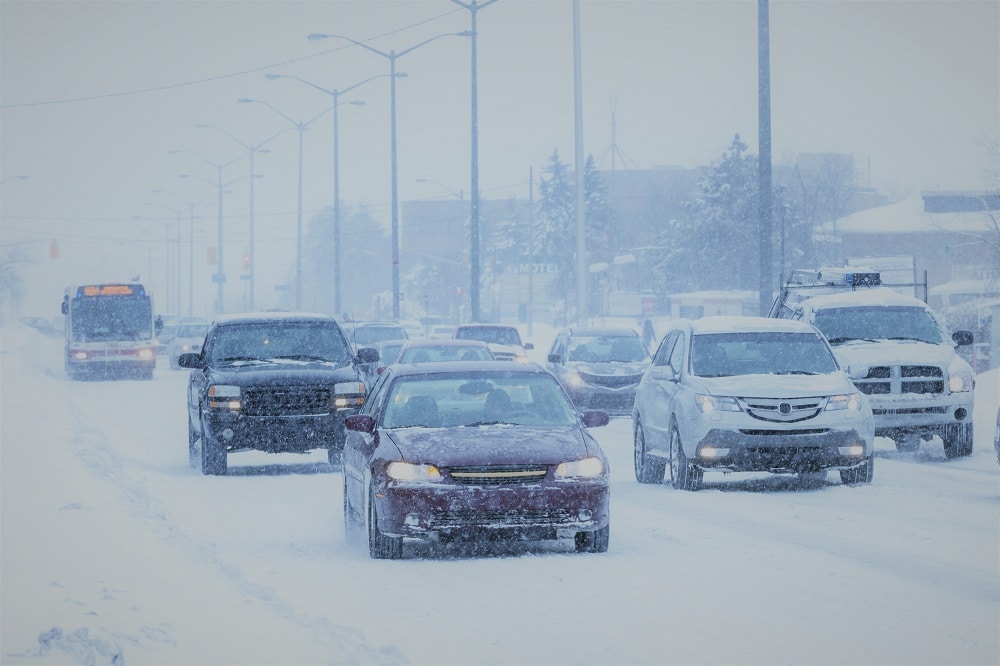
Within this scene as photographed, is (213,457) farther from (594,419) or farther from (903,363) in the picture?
(903,363)

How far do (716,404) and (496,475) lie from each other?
5115mm

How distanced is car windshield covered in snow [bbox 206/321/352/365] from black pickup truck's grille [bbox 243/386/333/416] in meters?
1.07

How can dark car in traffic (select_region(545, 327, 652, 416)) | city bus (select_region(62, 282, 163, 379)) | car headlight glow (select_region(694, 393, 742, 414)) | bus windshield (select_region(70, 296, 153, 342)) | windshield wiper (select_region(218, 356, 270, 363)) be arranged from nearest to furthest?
car headlight glow (select_region(694, 393, 742, 414)) < windshield wiper (select_region(218, 356, 270, 363)) < dark car in traffic (select_region(545, 327, 652, 416)) < city bus (select_region(62, 282, 163, 379)) < bus windshield (select_region(70, 296, 153, 342))

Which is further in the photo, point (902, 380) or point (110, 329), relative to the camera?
point (110, 329)

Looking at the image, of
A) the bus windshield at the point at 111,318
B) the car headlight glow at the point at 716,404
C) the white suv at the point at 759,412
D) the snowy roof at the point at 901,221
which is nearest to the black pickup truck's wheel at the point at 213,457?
the white suv at the point at 759,412

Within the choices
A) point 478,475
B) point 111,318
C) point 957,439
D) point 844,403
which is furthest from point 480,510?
point 111,318

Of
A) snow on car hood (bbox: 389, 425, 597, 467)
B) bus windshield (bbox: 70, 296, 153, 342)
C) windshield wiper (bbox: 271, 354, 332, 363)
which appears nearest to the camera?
snow on car hood (bbox: 389, 425, 597, 467)

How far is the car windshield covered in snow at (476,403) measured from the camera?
37.6 ft

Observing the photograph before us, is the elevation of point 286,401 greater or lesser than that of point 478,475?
greater

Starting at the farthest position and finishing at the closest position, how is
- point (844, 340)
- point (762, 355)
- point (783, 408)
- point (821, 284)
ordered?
point (821, 284), point (844, 340), point (762, 355), point (783, 408)

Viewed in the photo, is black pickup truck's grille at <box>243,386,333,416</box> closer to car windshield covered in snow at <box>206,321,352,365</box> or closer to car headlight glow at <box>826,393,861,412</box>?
car windshield covered in snow at <box>206,321,352,365</box>

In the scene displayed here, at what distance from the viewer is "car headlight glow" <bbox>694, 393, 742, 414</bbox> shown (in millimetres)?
15023

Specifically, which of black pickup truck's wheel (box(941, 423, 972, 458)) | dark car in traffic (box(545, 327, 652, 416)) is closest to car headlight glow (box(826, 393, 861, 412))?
black pickup truck's wheel (box(941, 423, 972, 458))

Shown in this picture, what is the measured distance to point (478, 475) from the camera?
411 inches
